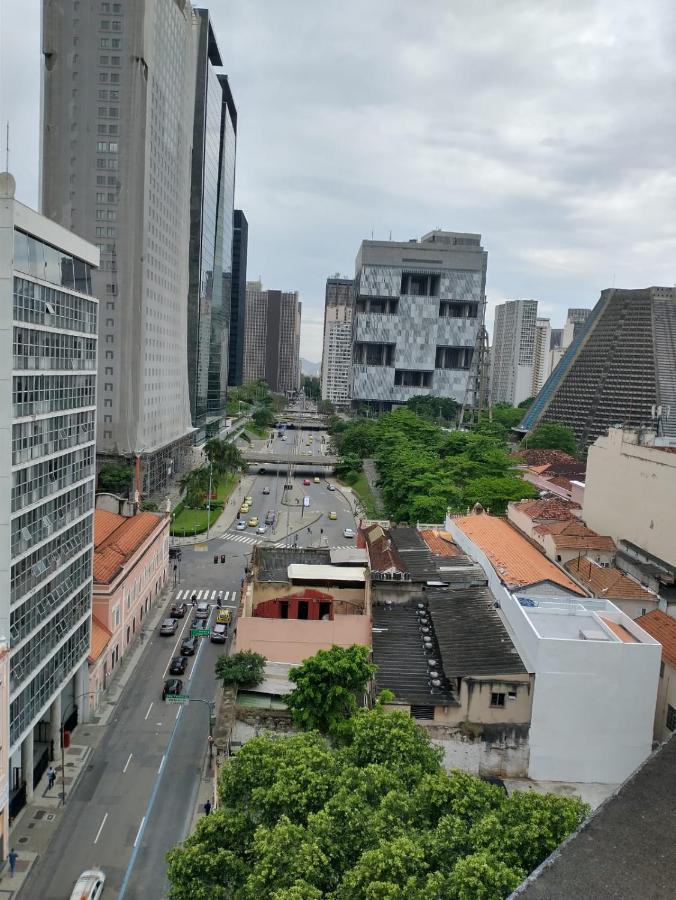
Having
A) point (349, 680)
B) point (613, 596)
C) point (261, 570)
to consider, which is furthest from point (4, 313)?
point (613, 596)

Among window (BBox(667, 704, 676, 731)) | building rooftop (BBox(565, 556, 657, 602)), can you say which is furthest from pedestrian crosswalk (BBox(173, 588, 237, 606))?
window (BBox(667, 704, 676, 731))

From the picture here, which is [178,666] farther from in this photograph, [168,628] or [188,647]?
[168,628]

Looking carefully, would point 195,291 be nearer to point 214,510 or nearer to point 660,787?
point 214,510

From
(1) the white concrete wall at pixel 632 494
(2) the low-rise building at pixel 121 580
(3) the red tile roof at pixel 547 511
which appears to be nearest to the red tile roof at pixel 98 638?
(2) the low-rise building at pixel 121 580

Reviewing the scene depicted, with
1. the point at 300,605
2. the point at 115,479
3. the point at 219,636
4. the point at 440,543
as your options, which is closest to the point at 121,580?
the point at 219,636

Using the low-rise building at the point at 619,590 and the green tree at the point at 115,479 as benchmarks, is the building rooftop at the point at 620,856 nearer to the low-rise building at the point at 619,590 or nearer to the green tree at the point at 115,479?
the low-rise building at the point at 619,590

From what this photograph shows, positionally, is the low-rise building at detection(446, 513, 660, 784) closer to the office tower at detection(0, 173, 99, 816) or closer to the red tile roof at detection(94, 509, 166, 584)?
the office tower at detection(0, 173, 99, 816)
